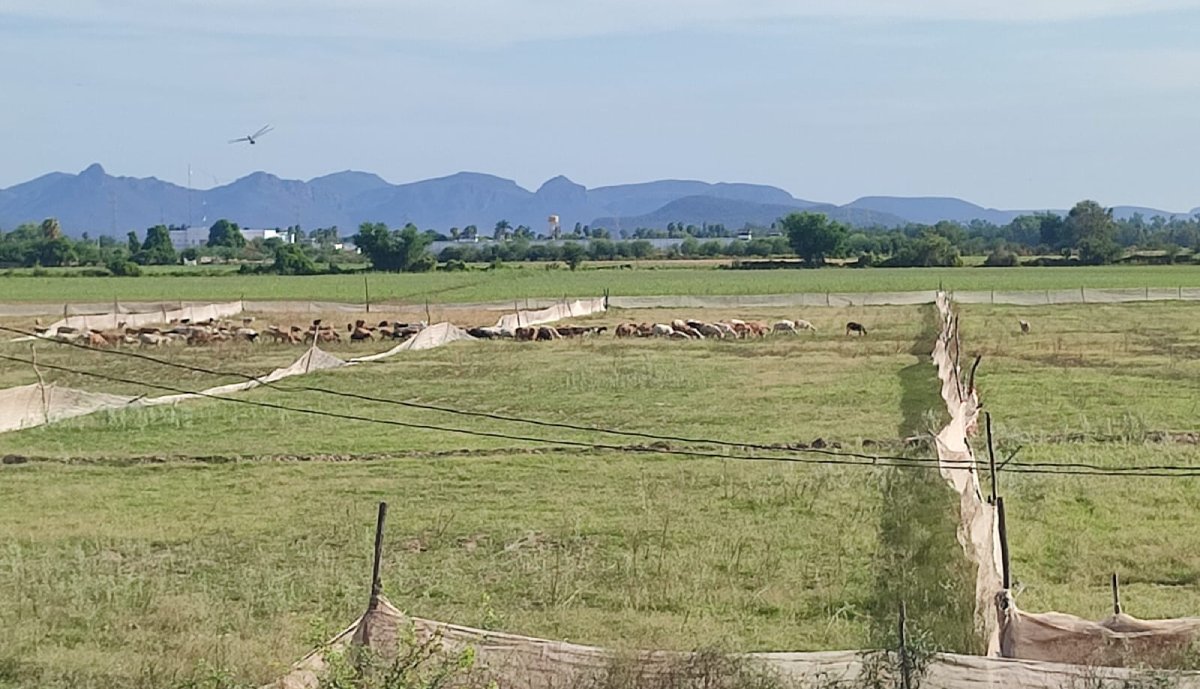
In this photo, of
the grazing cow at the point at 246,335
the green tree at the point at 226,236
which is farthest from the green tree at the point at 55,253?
the grazing cow at the point at 246,335

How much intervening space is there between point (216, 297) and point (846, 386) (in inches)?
1560

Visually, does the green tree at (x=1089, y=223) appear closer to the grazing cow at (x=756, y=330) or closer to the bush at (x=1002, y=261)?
the bush at (x=1002, y=261)

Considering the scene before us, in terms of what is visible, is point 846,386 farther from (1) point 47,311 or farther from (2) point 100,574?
(1) point 47,311

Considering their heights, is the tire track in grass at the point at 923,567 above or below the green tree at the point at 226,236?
below

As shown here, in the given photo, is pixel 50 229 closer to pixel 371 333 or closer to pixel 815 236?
pixel 815 236

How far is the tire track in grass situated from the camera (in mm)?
8727

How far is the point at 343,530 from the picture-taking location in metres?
12.6

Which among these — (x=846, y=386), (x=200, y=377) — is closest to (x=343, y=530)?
(x=846, y=386)

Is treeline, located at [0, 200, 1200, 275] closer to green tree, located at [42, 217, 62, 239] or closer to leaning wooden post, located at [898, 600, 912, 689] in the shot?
green tree, located at [42, 217, 62, 239]

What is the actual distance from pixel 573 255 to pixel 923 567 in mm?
97318

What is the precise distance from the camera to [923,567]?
1066 centimetres

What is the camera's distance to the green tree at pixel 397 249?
308ft

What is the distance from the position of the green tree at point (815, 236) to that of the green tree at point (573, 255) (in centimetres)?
1642

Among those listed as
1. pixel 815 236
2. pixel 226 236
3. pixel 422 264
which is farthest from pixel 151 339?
pixel 226 236
